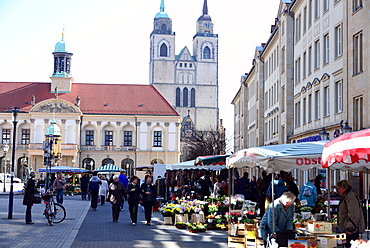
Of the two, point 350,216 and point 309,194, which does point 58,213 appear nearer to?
point 309,194

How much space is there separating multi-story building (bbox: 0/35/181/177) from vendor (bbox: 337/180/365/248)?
79.3 meters

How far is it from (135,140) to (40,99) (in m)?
15.0

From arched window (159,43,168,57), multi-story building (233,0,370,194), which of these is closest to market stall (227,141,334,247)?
multi-story building (233,0,370,194)

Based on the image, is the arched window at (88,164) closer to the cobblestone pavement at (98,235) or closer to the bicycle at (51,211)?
the cobblestone pavement at (98,235)

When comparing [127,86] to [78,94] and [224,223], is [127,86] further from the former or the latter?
[224,223]

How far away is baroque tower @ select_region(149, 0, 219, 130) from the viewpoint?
13325 centimetres

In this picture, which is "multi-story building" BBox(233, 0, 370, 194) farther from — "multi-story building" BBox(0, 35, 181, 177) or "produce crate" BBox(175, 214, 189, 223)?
"multi-story building" BBox(0, 35, 181, 177)

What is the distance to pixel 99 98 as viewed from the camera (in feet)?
303

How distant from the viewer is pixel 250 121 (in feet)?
214

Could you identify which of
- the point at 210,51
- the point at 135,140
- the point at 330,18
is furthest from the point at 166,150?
the point at 330,18

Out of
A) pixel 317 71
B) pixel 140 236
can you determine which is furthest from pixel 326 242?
pixel 317 71

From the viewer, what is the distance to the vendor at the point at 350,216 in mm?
10414

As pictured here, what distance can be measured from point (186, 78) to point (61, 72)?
45916 mm

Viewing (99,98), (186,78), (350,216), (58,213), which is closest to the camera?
(350,216)
